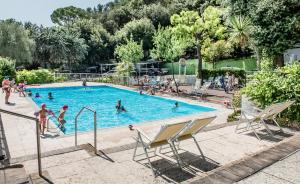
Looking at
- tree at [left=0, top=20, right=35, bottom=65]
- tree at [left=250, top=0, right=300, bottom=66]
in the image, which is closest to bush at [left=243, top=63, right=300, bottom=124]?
tree at [left=250, top=0, right=300, bottom=66]

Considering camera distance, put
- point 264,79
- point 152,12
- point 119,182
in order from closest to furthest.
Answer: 1. point 119,182
2. point 264,79
3. point 152,12

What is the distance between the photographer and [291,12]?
17625 millimetres

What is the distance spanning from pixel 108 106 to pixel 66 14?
73.9 meters

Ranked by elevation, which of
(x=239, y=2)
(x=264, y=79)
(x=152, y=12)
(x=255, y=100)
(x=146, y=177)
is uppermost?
(x=152, y=12)

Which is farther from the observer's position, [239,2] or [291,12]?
[239,2]

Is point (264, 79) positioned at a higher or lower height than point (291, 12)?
lower

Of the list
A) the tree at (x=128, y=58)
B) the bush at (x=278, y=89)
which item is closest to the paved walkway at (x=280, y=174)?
the bush at (x=278, y=89)

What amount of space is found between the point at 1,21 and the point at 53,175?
41.0 m

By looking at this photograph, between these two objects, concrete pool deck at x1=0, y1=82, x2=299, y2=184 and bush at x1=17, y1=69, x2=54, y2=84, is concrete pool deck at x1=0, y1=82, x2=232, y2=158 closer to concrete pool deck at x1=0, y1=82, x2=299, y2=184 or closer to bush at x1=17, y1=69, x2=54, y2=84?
concrete pool deck at x1=0, y1=82, x2=299, y2=184

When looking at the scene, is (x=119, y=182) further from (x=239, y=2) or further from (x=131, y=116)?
(x=239, y=2)

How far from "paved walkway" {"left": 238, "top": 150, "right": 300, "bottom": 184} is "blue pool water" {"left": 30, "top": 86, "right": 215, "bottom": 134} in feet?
29.7

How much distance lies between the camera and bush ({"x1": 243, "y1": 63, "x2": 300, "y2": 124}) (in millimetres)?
8289

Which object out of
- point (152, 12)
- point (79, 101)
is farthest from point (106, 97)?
point (152, 12)

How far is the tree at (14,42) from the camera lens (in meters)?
38.2
